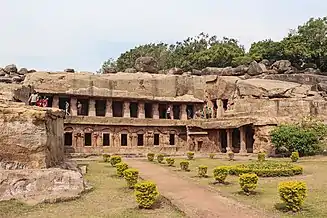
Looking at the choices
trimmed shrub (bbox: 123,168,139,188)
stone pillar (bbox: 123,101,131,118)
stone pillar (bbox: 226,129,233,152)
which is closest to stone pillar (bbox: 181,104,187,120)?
stone pillar (bbox: 123,101,131,118)

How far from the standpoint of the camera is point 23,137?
548 inches

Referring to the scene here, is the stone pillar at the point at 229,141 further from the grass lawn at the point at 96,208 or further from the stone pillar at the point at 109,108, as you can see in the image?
the grass lawn at the point at 96,208

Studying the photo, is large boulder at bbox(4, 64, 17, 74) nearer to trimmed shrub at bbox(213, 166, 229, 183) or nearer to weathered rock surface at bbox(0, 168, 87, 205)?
weathered rock surface at bbox(0, 168, 87, 205)

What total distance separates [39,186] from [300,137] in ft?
64.2

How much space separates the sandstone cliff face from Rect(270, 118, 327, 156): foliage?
1812 centimetres

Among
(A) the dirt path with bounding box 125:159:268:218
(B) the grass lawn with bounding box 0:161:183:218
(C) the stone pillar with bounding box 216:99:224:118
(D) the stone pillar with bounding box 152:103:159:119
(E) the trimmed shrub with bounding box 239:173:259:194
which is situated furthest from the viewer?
(C) the stone pillar with bounding box 216:99:224:118

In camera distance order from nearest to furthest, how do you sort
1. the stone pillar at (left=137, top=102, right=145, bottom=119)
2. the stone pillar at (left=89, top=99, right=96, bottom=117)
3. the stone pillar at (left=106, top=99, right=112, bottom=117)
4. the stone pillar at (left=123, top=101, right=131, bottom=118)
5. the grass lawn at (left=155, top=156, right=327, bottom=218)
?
the grass lawn at (left=155, top=156, right=327, bottom=218)
the stone pillar at (left=89, top=99, right=96, bottom=117)
the stone pillar at (left=106, top=99, right=112, bottom=117)
the stone pillar at (left=123, top=101, right=131, bottom=118)
the stone pillar at (left=137, top=102, right=145, bottom=119)

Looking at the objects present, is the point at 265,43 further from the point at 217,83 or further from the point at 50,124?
the point at 50,124

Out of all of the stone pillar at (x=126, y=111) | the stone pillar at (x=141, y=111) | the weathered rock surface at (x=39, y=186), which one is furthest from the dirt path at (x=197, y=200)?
the stone pillar at (x=141, y=111)

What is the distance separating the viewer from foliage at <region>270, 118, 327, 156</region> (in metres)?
26.8

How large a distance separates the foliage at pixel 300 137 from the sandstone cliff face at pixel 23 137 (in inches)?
713

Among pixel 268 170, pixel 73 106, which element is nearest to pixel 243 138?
pixel 268 170

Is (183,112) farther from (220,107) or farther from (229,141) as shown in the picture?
(229,141)

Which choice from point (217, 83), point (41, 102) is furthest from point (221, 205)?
point (217, 83)
